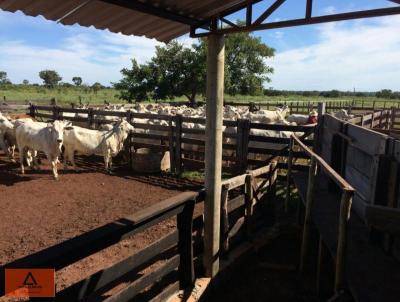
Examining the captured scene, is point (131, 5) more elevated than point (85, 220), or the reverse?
point (131, 5)

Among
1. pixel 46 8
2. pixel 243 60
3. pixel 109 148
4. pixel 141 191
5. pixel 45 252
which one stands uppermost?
pixel 243 60

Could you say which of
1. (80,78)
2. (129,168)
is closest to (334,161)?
(129,168)

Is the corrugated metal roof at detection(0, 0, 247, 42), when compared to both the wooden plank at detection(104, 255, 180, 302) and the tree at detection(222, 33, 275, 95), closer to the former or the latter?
the wooden plank at detection(104, 255, 180, 302)

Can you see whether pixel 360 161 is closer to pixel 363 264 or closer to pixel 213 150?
pixel 363 264

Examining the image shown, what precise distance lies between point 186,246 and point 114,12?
8.67 feet

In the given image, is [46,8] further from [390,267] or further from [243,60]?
[243,60]

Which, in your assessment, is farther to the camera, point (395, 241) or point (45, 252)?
point (395, 241)

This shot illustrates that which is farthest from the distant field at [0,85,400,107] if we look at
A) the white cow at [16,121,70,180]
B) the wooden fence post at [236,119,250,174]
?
the wooden fence post at [236,119,250,174]

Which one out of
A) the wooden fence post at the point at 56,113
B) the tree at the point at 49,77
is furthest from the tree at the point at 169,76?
the tree at the point at 49,77

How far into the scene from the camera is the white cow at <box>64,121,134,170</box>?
1112 centimetres

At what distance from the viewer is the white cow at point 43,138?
33.2ft

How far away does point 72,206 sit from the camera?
777 cm

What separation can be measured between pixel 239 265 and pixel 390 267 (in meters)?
2.14

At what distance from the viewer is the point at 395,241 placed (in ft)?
11.7
